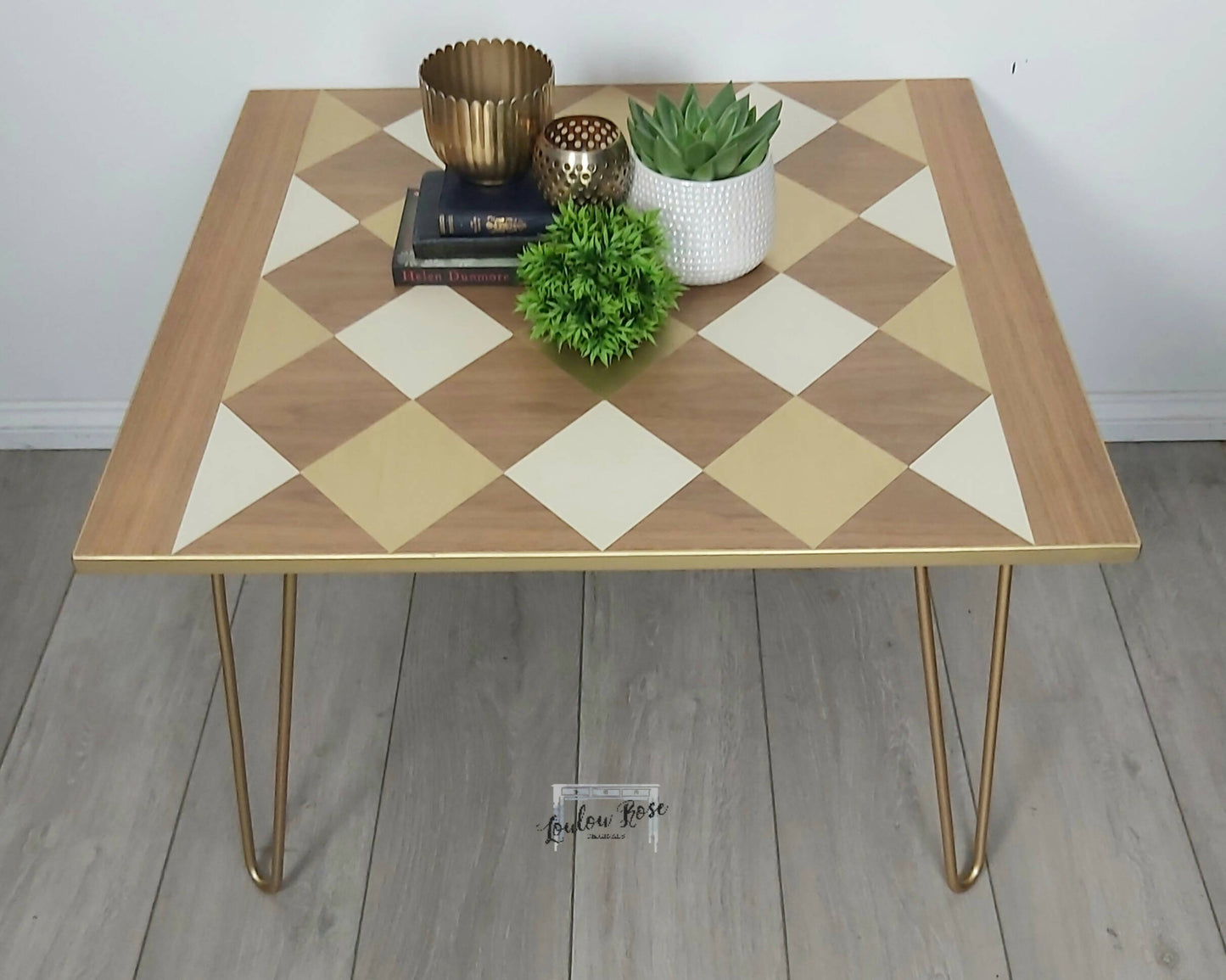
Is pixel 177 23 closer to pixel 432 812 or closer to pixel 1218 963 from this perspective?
pixel 432 812

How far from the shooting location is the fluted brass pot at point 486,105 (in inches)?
43.6

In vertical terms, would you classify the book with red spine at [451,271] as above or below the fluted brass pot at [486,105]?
below

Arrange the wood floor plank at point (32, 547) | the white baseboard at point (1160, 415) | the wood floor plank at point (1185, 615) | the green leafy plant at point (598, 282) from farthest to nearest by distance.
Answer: the white baseboard at point (1160, 415) → the wood floor plank at point (32, 547) → the wood floor plank at point (1185, 615) → the green leafy plant at point (598, 282)

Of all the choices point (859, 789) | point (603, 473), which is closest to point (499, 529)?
point (603, 473)

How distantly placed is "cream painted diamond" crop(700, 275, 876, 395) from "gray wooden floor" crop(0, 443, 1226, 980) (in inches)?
20.6

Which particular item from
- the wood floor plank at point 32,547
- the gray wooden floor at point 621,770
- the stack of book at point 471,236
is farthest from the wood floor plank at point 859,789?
the wood floor plank at point 32,547

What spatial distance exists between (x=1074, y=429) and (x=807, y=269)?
0.98 feet

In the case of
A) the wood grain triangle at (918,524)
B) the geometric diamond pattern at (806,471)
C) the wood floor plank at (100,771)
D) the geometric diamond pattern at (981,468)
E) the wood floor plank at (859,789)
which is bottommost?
the wood floor plank at (100,771)

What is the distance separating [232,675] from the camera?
1.14m

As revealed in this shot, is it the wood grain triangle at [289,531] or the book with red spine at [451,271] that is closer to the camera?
the wood grain triangle at [289,531]

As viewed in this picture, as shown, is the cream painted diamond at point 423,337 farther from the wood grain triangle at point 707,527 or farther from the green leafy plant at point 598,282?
the wood grain triangle at point 707,527

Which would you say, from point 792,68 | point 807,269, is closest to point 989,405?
point 807,269

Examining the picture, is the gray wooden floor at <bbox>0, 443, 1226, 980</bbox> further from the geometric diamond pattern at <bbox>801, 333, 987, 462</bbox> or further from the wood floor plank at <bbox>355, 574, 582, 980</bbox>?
the geometric diamond pattern at <bbox>801, 333, 987, 462</bbox>

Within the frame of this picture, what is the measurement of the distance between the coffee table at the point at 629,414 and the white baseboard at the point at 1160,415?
58 centimetres
